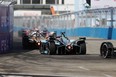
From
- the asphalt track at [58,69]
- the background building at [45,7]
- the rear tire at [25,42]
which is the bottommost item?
the rear tire at [25,42]

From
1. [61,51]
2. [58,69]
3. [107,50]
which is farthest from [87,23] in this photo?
[58,69]

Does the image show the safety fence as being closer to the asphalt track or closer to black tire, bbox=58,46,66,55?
black tire, bbox=58,46,66,55

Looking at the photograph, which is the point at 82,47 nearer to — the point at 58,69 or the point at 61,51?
the point at 61,51

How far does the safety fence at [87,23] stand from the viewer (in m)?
33.0

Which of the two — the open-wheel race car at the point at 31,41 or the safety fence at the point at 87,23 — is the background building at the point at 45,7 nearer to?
the safety fence at the point at 87,23

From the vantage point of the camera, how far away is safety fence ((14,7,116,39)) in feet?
108

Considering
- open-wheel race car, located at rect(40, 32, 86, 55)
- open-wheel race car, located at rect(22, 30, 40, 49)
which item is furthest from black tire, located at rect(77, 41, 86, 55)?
open-wheel race car, located at rect(22, 30, 40, 49)

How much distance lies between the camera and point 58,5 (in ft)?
278

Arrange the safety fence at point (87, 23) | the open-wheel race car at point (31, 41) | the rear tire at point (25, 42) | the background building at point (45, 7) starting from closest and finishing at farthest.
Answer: the open-wheel race car at point (31, 41) → the rear tire at point (25, 42) → the safety fence at point (87, 23) → the background building at point (45, 7)

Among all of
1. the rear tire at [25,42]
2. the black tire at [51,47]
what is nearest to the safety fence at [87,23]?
the rear tire at [25,42]

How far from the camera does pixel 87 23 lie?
38.9 meters

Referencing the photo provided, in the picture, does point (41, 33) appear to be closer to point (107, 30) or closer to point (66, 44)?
point (66, 44)

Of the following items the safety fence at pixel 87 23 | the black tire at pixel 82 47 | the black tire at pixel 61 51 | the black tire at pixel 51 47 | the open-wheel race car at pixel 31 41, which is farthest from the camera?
the safety fence at pixel 87 23

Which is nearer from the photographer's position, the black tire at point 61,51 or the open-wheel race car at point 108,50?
the open-wheel race car at point 108,50
